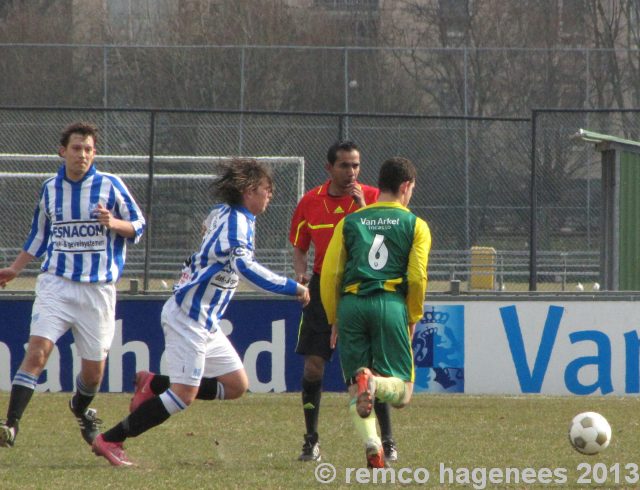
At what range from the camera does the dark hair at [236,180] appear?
21.4ft

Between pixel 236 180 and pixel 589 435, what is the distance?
91.1 inches

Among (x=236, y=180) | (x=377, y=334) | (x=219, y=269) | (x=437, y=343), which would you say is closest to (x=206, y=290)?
(x=219, y=269)

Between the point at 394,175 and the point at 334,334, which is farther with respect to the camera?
the point at 334,334

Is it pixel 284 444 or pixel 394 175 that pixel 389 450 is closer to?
pixel 284 444

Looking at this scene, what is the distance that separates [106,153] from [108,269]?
1565 centimetres

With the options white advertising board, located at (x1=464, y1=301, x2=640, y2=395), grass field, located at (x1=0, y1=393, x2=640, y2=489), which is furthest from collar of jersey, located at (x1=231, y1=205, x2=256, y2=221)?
white advertising board, located at (x1=464, y1=301, x2=640, y2=395)

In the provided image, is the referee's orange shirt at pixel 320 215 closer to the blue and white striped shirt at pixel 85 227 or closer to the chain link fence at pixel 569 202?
the blue and white striped shirt at pixel 85 227

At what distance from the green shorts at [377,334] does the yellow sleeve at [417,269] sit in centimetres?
7

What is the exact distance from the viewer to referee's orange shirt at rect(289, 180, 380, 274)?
7.74 meters

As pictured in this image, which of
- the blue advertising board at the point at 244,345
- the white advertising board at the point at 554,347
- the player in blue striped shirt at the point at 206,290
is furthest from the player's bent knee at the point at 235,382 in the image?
the white advertising board at the point at 554,347

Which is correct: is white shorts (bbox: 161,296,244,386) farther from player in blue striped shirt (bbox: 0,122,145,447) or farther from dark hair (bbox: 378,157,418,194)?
dark hair (bbox: 378,157,418,194)

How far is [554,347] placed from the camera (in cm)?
1145

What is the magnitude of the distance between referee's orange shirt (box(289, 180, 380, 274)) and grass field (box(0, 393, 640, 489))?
1276mm

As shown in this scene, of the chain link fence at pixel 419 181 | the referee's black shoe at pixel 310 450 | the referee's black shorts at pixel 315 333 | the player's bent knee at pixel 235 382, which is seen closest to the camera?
the player's bent knee at pixel 235 382
